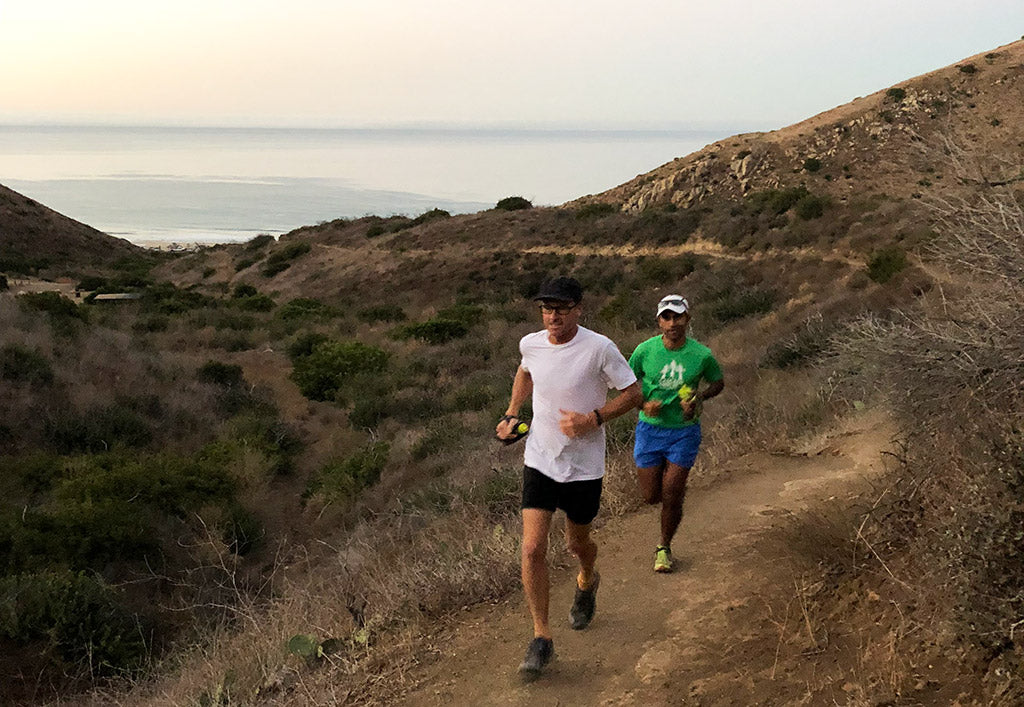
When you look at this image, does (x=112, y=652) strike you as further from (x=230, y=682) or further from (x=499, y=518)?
(x=499, y=518)

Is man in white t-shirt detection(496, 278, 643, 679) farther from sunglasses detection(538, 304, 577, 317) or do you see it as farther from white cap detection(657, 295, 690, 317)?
white cap detection(657, 295, 690, 317)

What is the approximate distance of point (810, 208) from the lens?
92.0 feet

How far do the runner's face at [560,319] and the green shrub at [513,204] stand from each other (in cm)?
4830

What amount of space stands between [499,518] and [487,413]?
253 inches

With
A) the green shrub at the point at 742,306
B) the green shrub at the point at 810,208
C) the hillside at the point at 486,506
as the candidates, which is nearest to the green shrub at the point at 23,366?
the hillside at the point at 486,506

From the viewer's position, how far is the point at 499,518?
6590mm

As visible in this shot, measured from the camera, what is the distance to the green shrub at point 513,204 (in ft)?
170

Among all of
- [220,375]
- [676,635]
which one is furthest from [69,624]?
[220,375]

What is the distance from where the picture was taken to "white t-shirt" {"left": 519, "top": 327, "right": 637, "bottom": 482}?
359cm

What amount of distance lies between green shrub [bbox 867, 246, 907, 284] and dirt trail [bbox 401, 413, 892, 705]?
11.9 m

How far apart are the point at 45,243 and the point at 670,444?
213ft

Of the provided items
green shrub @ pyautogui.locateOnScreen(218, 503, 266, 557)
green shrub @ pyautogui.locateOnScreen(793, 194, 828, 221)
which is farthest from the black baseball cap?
green shrub @ pyautogui.locateOnScreen(793, 194, 828, 221)

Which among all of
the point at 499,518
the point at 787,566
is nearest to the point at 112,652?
the point at 499,518

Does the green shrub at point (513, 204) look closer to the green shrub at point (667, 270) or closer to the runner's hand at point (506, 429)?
the green shrub at point (667, 270)
